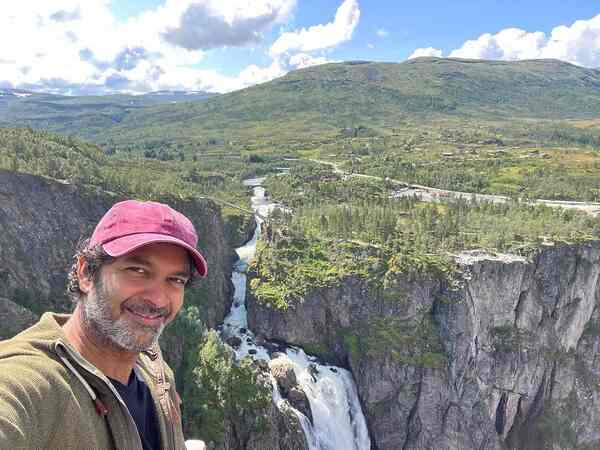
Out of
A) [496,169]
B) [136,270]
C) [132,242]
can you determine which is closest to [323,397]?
[136,270]

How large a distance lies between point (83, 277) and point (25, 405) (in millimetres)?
1842

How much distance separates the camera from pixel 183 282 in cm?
570

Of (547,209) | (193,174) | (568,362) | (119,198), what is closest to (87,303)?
(119,198)

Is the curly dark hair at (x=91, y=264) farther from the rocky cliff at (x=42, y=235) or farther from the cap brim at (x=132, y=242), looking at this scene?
the rocky cliff at (x=42, y=235)

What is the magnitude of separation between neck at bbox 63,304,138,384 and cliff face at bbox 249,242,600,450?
2353 inches

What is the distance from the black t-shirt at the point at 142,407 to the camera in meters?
5.55

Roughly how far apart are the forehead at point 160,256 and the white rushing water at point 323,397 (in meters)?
49.5

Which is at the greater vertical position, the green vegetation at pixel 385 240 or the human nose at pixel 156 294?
the human nose at pixel 156 294

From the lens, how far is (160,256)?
5.30 metres

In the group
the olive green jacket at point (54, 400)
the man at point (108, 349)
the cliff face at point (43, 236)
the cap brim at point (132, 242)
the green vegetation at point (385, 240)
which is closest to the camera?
the olive green jacket at point (54, 400)

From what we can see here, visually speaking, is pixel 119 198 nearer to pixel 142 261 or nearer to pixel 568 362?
pixel 142 261

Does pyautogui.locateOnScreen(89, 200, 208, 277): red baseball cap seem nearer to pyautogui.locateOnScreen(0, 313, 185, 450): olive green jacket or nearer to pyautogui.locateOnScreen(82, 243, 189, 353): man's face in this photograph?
pyautogui.locateOnScreen(82, 243, 189, 353): man's face

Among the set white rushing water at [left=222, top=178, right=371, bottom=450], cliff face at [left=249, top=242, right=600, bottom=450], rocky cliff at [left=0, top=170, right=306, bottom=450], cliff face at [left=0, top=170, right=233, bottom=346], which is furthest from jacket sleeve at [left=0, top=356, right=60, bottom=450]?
cliff face at [left=249, top=242, right=600, bottom=450]

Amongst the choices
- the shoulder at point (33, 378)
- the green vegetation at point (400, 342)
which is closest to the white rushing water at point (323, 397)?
the green vegetation at point (400, 342)
